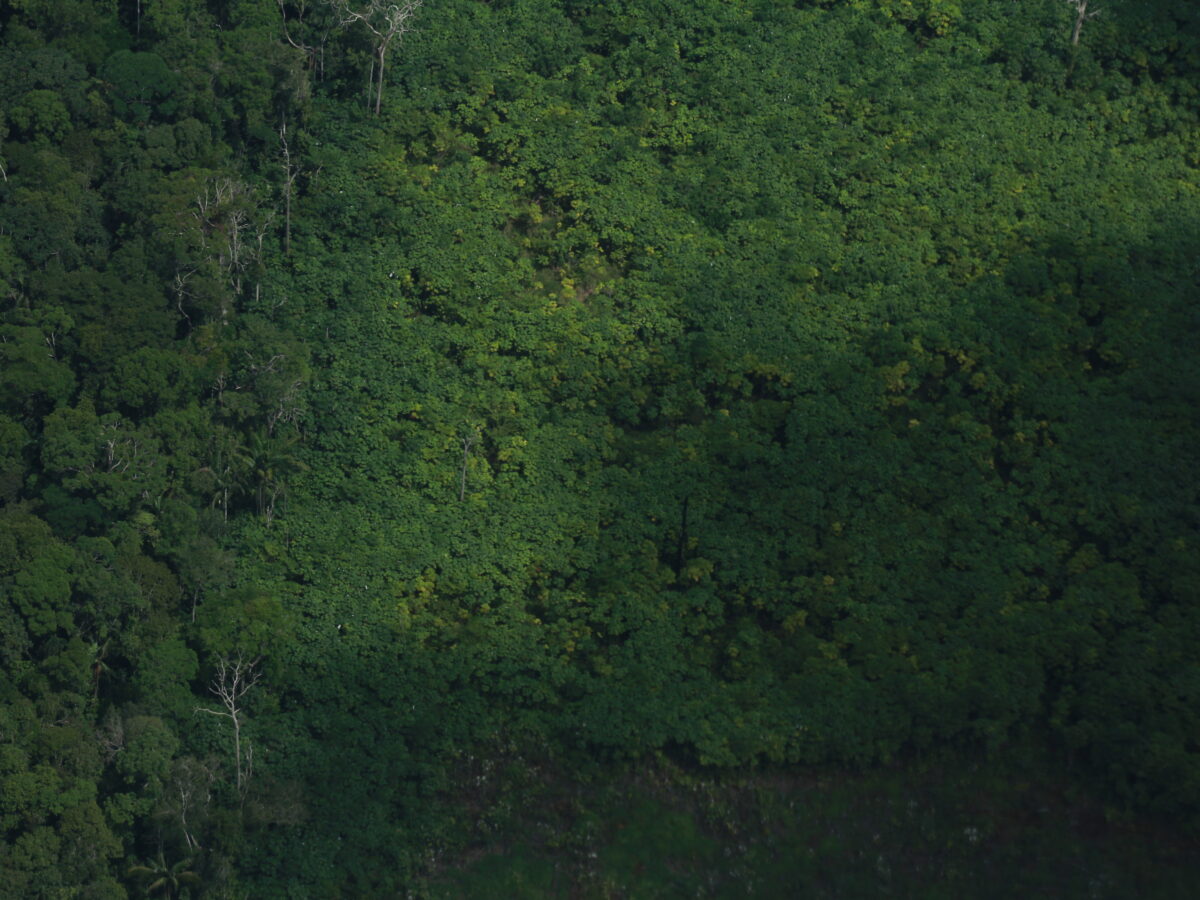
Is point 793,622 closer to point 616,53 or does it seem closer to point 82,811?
point 82,811

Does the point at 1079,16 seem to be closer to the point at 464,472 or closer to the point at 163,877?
the point at 464,472

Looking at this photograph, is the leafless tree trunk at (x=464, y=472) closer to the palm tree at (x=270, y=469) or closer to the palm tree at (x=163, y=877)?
the palm tree at (x=270, y=469)

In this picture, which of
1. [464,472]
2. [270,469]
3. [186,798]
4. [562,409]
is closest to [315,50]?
[562,409]

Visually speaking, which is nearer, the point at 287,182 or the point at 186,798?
the point at 186,798

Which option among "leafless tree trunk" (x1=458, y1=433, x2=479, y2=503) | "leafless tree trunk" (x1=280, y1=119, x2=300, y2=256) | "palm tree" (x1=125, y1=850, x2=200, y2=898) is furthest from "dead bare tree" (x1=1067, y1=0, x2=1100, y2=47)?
"palm tree" (x1=125, y1=850, x2=200, y2=898)

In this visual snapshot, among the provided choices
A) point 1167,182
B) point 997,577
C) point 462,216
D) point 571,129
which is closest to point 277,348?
point 462,216
